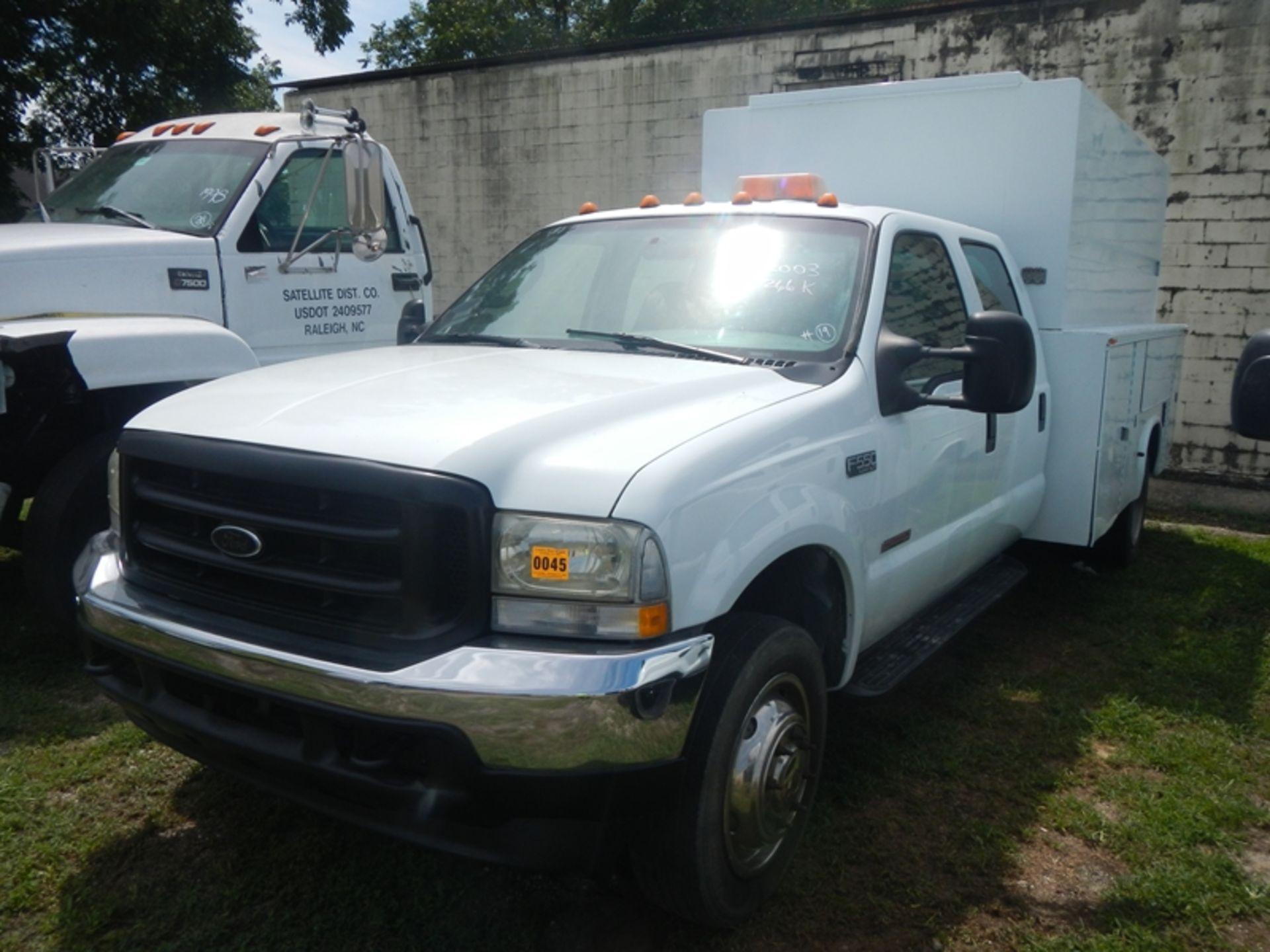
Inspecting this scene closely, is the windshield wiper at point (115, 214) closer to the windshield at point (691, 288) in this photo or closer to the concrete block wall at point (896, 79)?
the windshield at point (691, 288)

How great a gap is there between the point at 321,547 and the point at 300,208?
3817 mm

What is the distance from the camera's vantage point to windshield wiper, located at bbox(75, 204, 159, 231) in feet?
18.0

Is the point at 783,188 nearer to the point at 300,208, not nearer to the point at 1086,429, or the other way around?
the point at 1086,429

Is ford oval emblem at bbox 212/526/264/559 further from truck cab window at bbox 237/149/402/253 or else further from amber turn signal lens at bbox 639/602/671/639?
truck cab window at bbox 237/149/402/253

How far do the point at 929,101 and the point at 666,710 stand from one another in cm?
401

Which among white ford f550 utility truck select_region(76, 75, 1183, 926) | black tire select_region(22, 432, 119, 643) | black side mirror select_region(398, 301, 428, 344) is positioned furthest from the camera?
black side mirror select_region(398, 301, 428, 344)

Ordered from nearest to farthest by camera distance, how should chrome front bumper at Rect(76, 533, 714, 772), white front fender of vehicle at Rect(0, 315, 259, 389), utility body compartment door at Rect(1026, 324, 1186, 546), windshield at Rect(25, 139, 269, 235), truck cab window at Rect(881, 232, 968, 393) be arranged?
chrome front bumper at Rect(76, 533, 714, 772) → truck cab window at Rect(881, 232, 968, 393) → white front fender of vehicle at Rect(0, 315, 259, 389) → utility body compartment door at Rect(1026, 324, 1186, 546) → windshield at Rect(25, 139, 269, 235)

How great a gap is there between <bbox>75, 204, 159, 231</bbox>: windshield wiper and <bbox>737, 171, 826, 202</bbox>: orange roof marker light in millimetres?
3050

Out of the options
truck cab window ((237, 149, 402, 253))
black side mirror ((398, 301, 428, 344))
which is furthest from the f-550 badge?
truck cab window ((237, 149, 402, 253))

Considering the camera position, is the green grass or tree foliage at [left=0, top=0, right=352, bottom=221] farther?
tree foliage at [left=0, top=0, right=352, bottom=221]

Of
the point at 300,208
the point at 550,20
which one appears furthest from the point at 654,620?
the point at 550,20

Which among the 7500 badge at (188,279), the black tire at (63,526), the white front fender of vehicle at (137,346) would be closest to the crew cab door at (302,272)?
the 7500 badge at (188,279)

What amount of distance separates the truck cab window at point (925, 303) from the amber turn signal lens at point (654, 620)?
63.8 inches

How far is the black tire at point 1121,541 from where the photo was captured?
623 centimetres
